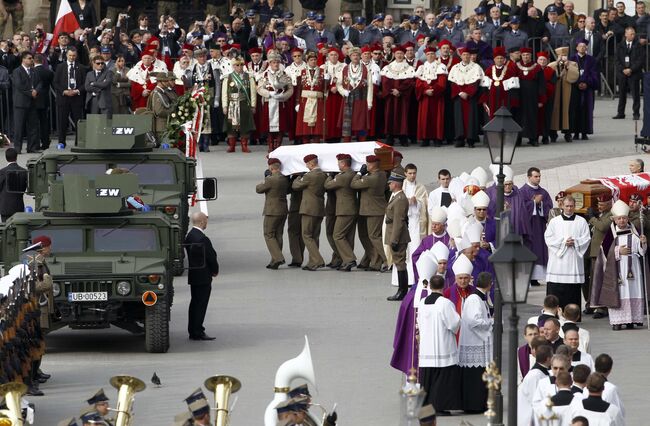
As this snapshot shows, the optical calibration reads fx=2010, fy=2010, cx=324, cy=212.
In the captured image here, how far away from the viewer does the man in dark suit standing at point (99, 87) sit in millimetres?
39125

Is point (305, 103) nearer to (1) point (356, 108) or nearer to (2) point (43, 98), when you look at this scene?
(1) point (356, 108)

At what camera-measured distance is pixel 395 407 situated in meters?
20.5

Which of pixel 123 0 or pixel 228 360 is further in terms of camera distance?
pixel 123 0

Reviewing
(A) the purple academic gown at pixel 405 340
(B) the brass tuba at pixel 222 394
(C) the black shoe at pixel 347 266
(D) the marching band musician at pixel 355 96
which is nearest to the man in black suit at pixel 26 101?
(D) the marching band musician at pixel 355 96

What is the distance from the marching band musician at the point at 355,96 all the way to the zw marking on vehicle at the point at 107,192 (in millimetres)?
15521

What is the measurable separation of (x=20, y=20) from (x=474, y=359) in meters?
29.6

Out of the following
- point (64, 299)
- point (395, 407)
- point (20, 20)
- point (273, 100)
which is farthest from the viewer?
point (20, 20)

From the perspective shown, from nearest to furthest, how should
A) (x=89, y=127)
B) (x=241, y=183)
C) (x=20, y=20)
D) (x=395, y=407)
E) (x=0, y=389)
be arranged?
(x=0, y=389)
(x=395, y=407)
(x=89, y=127)
(x=241, y=183)
(x=20, y=20)

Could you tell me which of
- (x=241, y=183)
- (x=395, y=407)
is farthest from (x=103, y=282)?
(x=241, y=183)

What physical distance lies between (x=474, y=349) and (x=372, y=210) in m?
8.40

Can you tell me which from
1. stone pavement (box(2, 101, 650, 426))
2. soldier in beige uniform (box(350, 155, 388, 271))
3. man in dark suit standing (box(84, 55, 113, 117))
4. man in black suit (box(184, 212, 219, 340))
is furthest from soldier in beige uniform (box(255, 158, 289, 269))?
man in dark suit standing (box(84, 55, 113, 117))

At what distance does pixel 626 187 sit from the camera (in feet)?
85.4

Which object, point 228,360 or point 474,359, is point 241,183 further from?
point 474,359

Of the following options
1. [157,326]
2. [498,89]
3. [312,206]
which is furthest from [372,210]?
[498,89]
